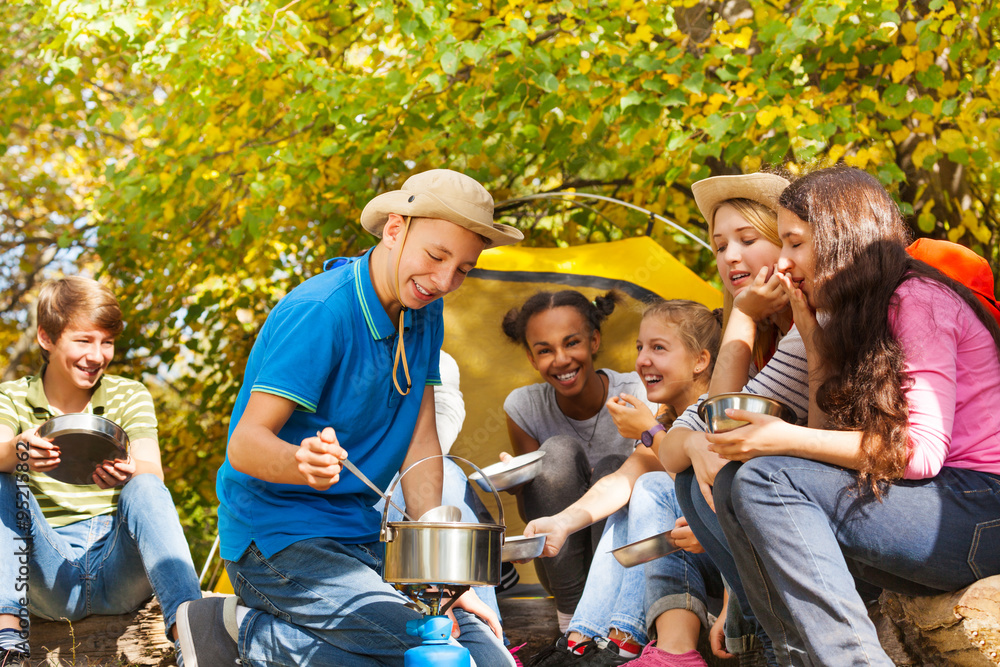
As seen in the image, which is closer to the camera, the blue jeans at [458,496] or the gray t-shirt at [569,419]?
the blue jeans at [458,496]

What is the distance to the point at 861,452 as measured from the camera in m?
1.62

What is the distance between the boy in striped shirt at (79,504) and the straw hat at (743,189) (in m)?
1.87

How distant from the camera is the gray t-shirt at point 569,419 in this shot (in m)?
3.19

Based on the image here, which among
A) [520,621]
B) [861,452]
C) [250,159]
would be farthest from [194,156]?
[861,452]

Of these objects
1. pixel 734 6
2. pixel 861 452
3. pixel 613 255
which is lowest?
pixel 861 452

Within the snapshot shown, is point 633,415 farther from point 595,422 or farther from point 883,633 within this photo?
point 883,633

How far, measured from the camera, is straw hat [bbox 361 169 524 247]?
203 centimetres

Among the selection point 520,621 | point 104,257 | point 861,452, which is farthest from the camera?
point 104,257

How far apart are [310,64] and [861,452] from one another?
121 inches

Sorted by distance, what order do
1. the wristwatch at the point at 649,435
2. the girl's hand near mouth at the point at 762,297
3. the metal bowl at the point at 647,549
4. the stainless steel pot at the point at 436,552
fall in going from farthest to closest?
the wristwatch at the point at 649,435
the metal bowl at the point at 647,549
the girl's hand near mouth at the point at 762,297
the stainless steel pot at the point at 436,552

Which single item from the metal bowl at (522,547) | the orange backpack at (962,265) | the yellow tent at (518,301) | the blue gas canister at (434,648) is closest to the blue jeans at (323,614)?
the blue gas canister at (434,648)

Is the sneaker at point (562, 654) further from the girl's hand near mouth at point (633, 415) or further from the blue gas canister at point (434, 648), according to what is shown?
the blue gas canister at point (434, 648)

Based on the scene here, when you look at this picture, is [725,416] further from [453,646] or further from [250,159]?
[250,159]

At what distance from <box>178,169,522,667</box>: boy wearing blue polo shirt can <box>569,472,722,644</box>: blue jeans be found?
354 millimetres
